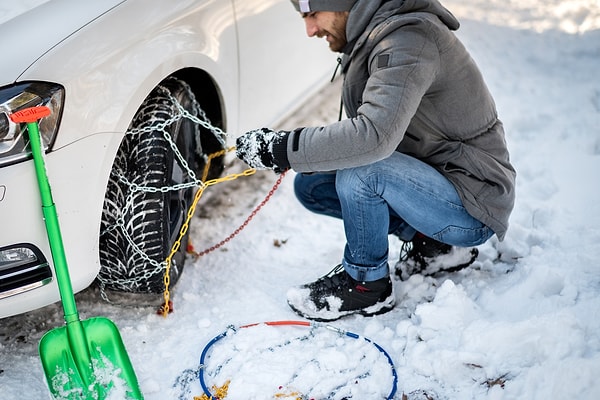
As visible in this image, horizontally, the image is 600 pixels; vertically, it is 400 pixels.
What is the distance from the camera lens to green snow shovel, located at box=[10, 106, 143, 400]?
2.18 m

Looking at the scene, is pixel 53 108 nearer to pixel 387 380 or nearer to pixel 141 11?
pixel 141 11

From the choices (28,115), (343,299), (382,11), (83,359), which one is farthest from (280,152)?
(83,359)

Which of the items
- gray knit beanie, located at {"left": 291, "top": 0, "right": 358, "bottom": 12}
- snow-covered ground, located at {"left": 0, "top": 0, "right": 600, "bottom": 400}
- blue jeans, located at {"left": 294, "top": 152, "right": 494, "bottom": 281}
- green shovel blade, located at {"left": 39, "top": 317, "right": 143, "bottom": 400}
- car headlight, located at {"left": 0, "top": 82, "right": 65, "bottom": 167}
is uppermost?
gray knit beanie, located at {"left": 291, "top": 0, "right": 358, "bottom": 12}

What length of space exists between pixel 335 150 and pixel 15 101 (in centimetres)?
98

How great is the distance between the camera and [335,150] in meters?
2.23

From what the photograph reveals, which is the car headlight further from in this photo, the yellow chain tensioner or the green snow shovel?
the yellow chain tensioner

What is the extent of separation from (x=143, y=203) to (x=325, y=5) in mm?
935

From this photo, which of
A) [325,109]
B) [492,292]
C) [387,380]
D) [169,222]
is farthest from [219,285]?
[325,109]

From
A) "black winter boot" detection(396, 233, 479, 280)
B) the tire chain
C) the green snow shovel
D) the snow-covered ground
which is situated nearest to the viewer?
the green snow shovel

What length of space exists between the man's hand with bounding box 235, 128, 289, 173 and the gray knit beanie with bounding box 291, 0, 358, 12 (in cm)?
44

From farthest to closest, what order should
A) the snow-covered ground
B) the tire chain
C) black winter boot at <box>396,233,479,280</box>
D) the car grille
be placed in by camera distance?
black winter boot at <box>396,233,479,280</box>
the tire chain
the snow-covered ground
the car grille

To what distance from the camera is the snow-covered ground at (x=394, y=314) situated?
2.28m

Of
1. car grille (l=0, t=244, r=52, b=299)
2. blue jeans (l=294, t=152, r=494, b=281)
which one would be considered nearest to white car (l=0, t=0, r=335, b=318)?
car grille (l=0, t=244, r=52, b=299)

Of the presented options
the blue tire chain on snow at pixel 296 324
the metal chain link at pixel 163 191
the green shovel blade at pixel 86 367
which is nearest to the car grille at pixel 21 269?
the green shovel blade at pixel 86 367
